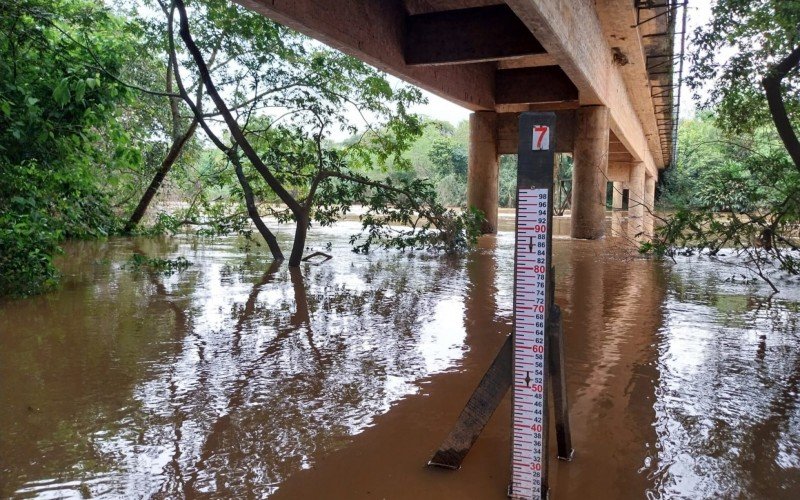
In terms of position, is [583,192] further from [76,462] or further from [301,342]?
[76,462]

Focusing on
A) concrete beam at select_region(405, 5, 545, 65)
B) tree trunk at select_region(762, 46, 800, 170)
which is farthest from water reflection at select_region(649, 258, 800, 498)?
concrete beam at select_region(405, 5, 545, 65)

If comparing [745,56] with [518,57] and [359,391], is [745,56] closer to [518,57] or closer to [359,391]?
[518,57]

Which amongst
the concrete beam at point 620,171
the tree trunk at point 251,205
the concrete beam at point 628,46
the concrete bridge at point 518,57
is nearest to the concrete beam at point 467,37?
the concrete bridge at point 518,57

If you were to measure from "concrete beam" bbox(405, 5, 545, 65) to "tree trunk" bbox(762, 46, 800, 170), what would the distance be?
136 inches

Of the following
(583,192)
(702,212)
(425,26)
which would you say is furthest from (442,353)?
(583,192)

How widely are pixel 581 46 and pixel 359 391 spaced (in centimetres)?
810

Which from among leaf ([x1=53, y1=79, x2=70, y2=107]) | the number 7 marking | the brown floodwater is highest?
leaf ([x1=53, y1=79, x2=70, y2=107])

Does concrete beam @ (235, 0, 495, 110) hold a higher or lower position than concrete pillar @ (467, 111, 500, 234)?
higher

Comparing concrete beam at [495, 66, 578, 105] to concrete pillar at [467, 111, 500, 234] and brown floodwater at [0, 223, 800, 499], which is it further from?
brown floodwater at [0, 223, 800, 499]

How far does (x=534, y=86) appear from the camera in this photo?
15.4m

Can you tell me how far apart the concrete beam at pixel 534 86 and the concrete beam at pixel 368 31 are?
1.78 m

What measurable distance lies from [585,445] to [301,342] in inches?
107

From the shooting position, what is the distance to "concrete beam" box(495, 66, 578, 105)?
1489cm

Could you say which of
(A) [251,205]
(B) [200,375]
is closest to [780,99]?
(B) [200,375]
